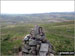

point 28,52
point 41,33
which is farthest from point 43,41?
point 28,52

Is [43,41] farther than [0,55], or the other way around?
[0,55]

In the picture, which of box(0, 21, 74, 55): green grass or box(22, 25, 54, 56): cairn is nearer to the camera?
box(22, 25, 54, 56): cairn

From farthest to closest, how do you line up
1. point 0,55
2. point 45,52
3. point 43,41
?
1. point 0,55
2. point 43,41
3. point 45,52

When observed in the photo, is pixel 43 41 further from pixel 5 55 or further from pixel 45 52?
pixel 5 55

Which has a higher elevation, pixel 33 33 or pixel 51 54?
pixel 33 33

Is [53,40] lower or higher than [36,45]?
lower

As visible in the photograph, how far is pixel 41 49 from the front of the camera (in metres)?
9.15

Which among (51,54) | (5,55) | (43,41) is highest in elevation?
(43,41)

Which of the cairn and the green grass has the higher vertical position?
the cairn

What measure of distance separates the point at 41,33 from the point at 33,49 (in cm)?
106

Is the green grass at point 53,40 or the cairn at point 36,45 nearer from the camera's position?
the cairn at point 36,45

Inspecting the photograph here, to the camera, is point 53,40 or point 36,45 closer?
point 36,45

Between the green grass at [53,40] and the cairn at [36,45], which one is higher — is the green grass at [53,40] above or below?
below

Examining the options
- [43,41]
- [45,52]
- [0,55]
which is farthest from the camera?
[0,55]
